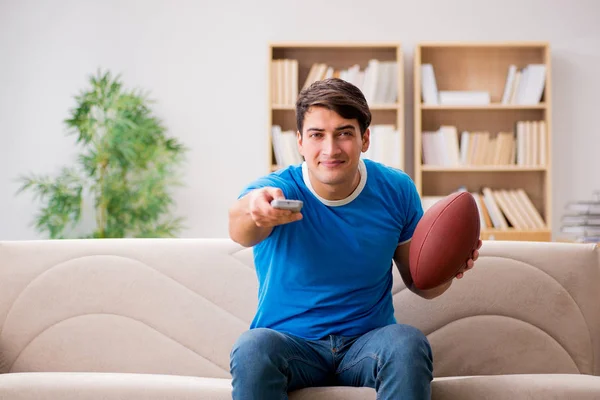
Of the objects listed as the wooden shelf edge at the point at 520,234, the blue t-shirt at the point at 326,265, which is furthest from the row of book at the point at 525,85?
the blue t-shirt at the point at 326,265

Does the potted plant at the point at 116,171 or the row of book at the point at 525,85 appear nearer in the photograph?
the potted plant at the point at 116,171

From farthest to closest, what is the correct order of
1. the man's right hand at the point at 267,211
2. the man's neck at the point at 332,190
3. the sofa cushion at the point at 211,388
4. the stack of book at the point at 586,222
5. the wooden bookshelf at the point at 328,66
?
the wooden bookshelf at the point at 328,66 < the stack of book at the point at 586,222 < the man's neck at the point at 332,190 < the sofa cushion at the point at 211,388 < the man's right hand at the point at 267,211

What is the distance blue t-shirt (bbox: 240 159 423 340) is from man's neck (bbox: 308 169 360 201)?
0.01 metres

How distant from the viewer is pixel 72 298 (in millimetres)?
2146

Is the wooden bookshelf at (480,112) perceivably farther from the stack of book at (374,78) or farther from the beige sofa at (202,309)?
the beige sofa at (202,309)

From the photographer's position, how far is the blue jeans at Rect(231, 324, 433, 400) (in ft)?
4.88

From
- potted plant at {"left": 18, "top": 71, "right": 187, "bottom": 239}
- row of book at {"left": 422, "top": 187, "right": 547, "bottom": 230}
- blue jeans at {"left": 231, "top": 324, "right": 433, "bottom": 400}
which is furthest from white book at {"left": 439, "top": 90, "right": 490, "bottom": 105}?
blue jeans at {"left": 231, "top": 324, "right": 433, "bottom": 400}

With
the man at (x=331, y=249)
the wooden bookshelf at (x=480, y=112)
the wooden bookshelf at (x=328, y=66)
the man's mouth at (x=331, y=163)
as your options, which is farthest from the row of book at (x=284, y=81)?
the man's mouth at (x=331, y=163)

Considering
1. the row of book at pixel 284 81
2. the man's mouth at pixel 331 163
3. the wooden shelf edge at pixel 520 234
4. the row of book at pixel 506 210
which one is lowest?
the wooden shelf edge at pixel 520 234

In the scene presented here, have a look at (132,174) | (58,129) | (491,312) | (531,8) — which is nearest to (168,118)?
(132,174)

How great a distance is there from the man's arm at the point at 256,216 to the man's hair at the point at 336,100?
0.32 meters

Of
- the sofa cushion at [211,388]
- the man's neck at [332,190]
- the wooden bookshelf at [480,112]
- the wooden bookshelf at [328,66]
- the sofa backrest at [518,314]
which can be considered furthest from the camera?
the wooden bookshelf at [480,112]

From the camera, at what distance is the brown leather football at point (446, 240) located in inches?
64.9

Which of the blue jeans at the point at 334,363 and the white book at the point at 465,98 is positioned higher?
the white book at the point at 465,98
